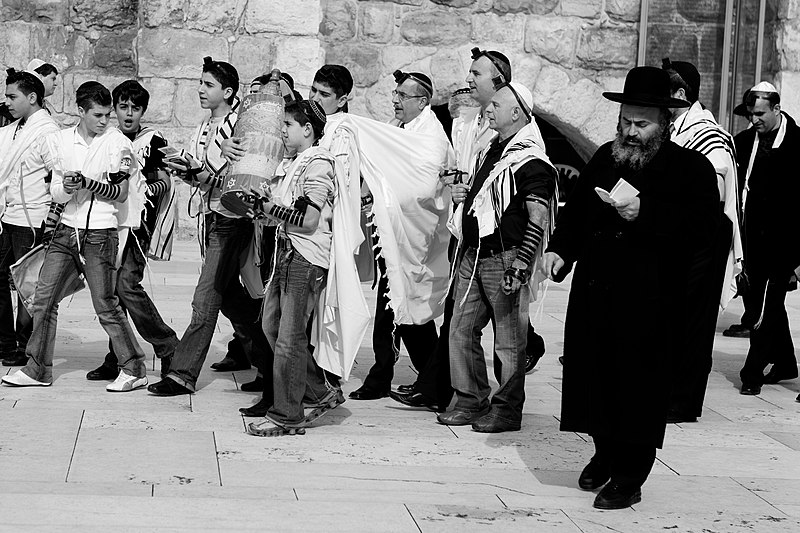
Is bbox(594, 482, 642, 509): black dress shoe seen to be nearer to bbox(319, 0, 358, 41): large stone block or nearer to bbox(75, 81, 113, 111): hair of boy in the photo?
bbox(75, 81, 113, 111): hair of boy

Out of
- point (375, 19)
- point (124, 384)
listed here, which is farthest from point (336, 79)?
point (375, 19)

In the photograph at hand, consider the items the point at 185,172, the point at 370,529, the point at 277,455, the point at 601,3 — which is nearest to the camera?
the point at 370,529

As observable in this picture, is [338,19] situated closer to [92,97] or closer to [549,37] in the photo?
[549,37]

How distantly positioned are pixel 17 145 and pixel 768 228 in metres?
4.79

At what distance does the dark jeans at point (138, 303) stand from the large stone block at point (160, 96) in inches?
227

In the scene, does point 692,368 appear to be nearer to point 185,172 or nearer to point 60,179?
point 185,172

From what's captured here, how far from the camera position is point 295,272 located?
5949mm

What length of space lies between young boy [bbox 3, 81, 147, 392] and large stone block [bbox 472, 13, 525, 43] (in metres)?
7.34

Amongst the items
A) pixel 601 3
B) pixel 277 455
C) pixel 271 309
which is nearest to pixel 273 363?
pixel 271 309

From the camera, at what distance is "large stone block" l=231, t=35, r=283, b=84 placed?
490 inches

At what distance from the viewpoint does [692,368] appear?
265 inches

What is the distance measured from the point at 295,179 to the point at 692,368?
8.07ft

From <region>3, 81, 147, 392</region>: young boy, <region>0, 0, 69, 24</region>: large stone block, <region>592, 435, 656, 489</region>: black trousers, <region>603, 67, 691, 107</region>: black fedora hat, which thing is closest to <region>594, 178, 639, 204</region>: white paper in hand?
<region>603, 67, 691, 107</region>: black fedora hat

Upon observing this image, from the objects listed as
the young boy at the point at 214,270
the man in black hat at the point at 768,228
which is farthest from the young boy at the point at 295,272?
the man in black hat at the point at 768,228
